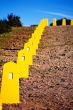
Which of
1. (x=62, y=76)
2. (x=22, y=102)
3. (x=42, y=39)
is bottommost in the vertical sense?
(x=22, y=102)

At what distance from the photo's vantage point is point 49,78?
15.0 meters

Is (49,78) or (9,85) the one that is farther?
(49,78)

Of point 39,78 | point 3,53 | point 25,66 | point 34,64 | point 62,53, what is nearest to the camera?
point 39,78

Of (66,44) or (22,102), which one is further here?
(66,44)

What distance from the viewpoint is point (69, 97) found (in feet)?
39.0

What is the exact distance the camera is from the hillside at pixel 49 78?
1128cm

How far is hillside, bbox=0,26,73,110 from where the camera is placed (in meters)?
11.3

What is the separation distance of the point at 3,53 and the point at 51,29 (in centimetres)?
1173

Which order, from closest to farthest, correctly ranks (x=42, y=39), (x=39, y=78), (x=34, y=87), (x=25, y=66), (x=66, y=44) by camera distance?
(x=34, y=87)
(x=39, y=78)
(x=25, y=66)
(x=66, y=44)
(x=42, y=39)

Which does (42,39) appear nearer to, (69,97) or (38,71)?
(38,71)

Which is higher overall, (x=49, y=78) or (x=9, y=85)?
(x=49, y=78)

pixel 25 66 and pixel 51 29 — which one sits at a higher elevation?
pixel 51 29

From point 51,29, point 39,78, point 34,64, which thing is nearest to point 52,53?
point 34,64

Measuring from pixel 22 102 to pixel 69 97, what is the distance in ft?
5.53
